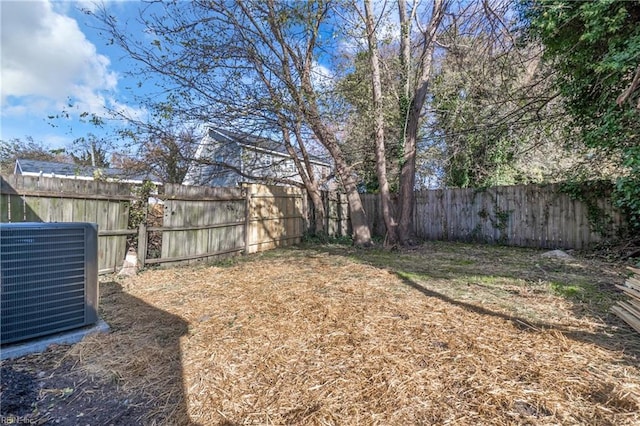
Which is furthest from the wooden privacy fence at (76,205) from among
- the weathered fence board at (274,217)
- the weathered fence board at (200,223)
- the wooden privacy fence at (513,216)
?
the wooden privacy fence at (513,216)

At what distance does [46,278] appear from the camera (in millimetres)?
2207

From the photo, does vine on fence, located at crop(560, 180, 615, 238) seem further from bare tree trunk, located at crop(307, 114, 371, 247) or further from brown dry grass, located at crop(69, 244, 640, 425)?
bare tree trunk, located at crop(307, 114, 371, 247)

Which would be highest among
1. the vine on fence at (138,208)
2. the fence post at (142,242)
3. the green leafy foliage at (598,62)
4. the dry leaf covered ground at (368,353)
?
the green leafy foliage at (598,62)

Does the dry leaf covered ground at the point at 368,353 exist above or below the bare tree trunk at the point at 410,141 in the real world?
below

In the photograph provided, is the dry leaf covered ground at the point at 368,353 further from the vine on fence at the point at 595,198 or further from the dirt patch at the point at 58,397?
the vine on fence at the point at 595,198

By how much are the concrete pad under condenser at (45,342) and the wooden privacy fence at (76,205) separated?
2231 millimetres

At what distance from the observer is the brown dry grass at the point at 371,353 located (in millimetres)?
1565

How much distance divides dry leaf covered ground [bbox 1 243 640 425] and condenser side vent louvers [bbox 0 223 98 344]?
272 millimetres

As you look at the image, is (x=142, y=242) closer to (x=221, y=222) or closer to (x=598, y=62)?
(x=221, y=222)

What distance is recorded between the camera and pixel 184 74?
596 centimetres

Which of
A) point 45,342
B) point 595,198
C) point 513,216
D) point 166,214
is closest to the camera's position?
point 45,342

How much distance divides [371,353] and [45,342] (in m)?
2.49

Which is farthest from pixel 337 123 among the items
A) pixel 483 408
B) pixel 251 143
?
pixel 483 408

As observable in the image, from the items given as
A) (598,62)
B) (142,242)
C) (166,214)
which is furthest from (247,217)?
(598,62)
